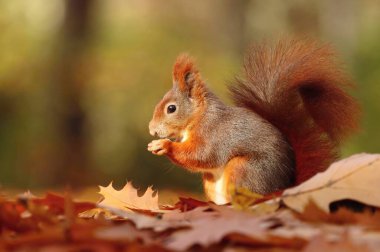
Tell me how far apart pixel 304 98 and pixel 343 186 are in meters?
1.07

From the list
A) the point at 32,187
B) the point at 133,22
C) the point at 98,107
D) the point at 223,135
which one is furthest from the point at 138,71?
the point at 223,135

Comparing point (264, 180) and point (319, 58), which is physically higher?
point (319, 58)

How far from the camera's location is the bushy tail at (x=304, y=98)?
2744 millimetres

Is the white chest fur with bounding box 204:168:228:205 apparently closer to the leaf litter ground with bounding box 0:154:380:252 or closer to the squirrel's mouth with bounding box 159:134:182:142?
the squirrel's mouth with bounding box 159:134:182:142

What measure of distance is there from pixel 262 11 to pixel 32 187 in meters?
9.99

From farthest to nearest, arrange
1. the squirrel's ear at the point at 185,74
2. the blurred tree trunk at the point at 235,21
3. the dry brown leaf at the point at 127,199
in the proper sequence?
the blurred tree trunk at the point at 235,21 → the squirrel's ear at the point at 185,74 → the dry brown leaf at the point at 127,199

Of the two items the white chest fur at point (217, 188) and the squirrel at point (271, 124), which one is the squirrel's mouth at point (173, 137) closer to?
the squirrel at point (271, 124)

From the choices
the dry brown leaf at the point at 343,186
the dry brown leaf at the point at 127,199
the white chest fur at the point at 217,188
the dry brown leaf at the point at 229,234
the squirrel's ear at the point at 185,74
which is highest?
the squirrel's ear at the point at 185,74

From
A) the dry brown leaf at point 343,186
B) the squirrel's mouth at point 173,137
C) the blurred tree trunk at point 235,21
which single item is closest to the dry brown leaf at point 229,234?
the dry brown leaf at point 343,186

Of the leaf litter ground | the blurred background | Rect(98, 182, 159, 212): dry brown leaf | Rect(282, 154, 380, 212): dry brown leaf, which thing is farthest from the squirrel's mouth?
the blurred background

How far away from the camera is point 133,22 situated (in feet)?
44.9

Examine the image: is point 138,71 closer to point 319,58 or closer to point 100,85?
point 100,85

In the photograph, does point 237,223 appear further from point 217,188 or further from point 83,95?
point 83,95

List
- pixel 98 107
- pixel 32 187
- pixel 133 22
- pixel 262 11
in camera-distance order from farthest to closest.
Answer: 1. pixel 262 11
2. pixel 133 22
3. pixel 98 107
4. pixel 32 187
